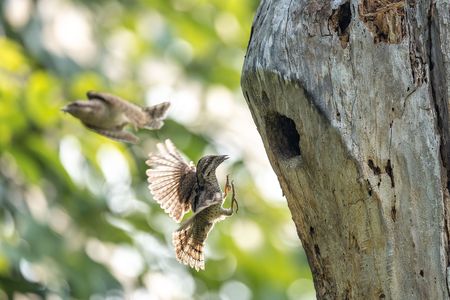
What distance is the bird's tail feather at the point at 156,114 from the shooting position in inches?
213

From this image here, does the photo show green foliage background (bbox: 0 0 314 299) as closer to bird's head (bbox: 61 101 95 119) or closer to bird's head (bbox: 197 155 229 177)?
bird's head (bbox: 61 101 95 119)

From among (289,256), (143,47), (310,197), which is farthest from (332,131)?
(143,47)

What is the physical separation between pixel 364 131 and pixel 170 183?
977 millimetres

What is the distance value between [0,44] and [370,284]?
333 centimetres

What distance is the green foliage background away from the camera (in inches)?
275

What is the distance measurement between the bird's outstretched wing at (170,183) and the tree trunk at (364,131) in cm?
64

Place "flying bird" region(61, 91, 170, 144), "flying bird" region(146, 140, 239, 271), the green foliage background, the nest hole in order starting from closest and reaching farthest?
the nest hole, "flying bird" region(146, 140, 239, 271), "flying bird" region(61, 91, 170, 144), the green foliage background

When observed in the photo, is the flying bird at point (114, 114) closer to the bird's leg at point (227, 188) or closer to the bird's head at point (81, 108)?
the bird's head at point (81, 108)

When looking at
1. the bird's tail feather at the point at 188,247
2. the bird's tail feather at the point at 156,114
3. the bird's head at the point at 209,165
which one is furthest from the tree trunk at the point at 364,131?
the bird's tail feather at the point at 156,114

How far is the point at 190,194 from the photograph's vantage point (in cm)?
484

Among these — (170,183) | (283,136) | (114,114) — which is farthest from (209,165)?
(114,114)

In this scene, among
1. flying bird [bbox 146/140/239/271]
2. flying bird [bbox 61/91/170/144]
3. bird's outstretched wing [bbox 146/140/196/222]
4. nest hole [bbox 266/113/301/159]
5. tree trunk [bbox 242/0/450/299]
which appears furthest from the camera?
flying bird [bbox 61/91/170/144]

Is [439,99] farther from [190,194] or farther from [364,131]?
[190,194]

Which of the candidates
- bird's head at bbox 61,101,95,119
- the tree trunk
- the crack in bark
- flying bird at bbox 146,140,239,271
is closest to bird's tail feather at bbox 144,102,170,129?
bird's head at bbox 61,101,95,119
